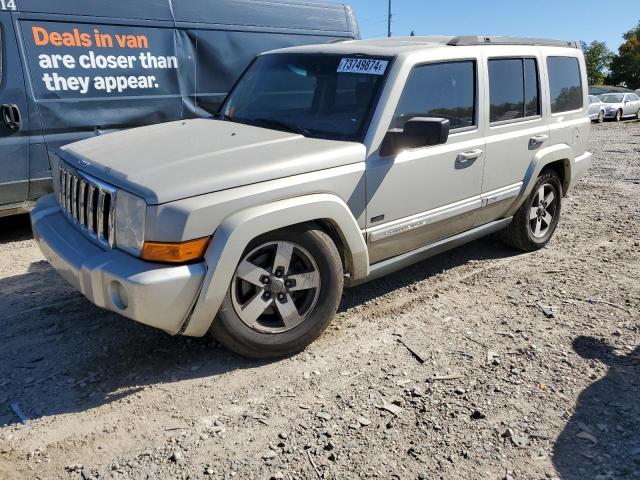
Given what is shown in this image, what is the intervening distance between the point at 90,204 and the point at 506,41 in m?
3.55

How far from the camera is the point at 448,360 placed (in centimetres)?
344

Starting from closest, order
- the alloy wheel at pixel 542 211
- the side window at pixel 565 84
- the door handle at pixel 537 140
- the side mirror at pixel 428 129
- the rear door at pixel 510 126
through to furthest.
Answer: the side mirror at pixel 428 129 < the rear door at pixel 510 126 < the door handle at pixel 537 140 < the side window at pixel 565 84 < the alloy wheel at pixel 542 211

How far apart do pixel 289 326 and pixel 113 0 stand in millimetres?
4497

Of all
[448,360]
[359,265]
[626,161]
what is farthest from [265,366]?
[626,161]

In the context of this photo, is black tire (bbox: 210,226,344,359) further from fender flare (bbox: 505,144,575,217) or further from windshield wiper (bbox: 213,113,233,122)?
fender flare (bbox: 505,144,575,217)

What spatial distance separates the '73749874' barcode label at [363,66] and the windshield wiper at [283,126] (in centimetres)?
54

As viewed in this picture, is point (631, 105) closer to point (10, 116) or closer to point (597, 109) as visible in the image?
point (597, 109)

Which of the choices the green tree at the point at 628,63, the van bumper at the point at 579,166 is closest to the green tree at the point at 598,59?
the green tree at the point at 628,63

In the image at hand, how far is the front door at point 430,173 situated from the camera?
369 centimetres

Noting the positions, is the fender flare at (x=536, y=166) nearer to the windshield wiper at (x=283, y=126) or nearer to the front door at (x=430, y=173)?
the front door at (x=430, y=173)

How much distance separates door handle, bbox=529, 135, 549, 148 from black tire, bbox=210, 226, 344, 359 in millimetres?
2406

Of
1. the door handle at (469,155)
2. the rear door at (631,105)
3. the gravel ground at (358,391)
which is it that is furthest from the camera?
the rear door at (631,105)

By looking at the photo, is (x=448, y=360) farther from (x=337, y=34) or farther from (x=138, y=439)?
(x=337, y=34)

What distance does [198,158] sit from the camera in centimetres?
312
